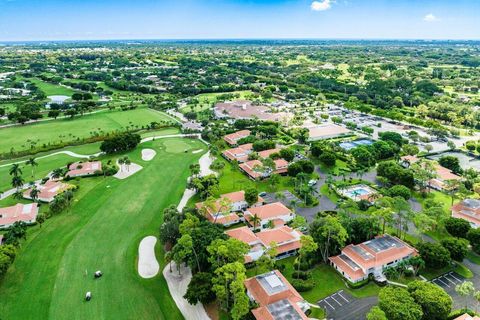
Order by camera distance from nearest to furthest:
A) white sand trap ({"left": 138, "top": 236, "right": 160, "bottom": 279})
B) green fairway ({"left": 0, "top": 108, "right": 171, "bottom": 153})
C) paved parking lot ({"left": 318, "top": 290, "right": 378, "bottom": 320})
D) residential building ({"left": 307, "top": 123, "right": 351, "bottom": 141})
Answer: paved parking lot ({"left": 318, "top": 290, "right": 378, "bottom": 320}), white sand trap ({"left": 138, "top": 236, "right": 160, "bottom": 279}), green fairway ({"left": 0, "top": 108, "right": 171, "bottom": 153}), residential building ({"left": 307, "top": 123, "right": 351, "bottom": 141})

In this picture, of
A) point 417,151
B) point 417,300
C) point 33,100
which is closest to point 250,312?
point 417,300

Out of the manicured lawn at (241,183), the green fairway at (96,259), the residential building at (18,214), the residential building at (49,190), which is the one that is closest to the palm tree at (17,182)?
the residential building at (49,190)

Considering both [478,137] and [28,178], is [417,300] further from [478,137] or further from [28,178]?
[478,137]

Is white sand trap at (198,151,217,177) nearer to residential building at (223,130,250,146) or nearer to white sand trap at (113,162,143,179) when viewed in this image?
residential building at (223,130,250,146)

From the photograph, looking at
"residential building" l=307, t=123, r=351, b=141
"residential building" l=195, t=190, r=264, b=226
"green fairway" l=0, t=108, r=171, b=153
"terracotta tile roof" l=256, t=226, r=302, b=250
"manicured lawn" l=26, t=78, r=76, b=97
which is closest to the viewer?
"terracotta tile roof" l=256, t=226, r=302, b=250

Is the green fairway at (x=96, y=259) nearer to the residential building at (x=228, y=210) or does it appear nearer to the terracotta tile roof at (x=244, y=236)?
the residential building at (x=228, y=210)

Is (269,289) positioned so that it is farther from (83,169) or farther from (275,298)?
(83,169)

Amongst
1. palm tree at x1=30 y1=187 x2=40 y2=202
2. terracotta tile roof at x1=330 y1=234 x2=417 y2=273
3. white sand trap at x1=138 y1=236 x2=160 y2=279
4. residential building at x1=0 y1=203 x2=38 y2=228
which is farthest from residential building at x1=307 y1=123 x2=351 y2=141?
residential building at x1=0 y1=203 x2=38 y2=228

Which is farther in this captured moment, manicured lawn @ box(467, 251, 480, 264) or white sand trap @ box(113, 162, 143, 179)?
white sand trap @ box(113, 162, 143, 179)
